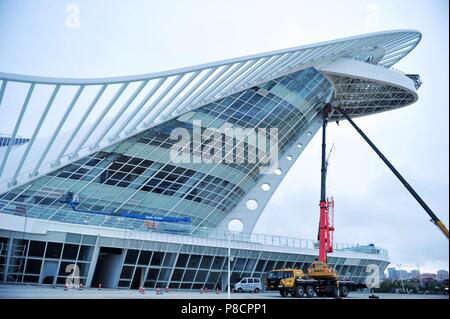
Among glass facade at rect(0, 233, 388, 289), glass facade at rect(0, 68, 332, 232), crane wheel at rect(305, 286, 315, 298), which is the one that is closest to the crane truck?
crane wheel at rect(305, 286, 315, 298)

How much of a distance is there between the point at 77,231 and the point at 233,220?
66.7 ft

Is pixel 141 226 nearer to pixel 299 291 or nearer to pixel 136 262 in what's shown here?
pixel 136 262

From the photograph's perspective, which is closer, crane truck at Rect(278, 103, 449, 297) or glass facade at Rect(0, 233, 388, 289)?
crane truck at Rect(278, 103, 449, 297)

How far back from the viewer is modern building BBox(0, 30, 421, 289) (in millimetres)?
25625

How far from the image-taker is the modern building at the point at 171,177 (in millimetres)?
25625

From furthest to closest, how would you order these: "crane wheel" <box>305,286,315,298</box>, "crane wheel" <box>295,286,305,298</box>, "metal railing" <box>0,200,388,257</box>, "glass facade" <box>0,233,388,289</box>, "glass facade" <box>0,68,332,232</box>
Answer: "glass facade" <box>0,68,332,232</box>
"metal railing" <box>0,200,388,257</box>
"glass facade" <box>0,233,388,289</box>
"crane wheel" <box>305,286,315,298</box>
"crane wheel" <box>295,286,305,298</box>

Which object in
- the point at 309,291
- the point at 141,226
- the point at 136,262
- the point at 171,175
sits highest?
the point at 171,175

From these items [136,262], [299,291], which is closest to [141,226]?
[136,262]

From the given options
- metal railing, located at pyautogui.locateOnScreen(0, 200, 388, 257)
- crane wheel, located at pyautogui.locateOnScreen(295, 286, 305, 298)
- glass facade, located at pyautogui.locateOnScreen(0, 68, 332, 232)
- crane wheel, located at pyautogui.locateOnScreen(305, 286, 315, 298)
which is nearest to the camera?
crane wheel, located at pyautogui.locateOnScreen(295, 286, 305, 298)

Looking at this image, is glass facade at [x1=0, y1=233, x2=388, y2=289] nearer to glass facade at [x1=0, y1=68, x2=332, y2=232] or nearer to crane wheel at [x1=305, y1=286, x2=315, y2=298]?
glass facade at [x1=0, y1=68, x2=332, y2=232]

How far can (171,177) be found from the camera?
117 feet

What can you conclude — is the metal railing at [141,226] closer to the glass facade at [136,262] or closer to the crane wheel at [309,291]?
the glass facade at [136,262]

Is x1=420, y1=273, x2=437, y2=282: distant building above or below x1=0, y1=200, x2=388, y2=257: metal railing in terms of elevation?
below
